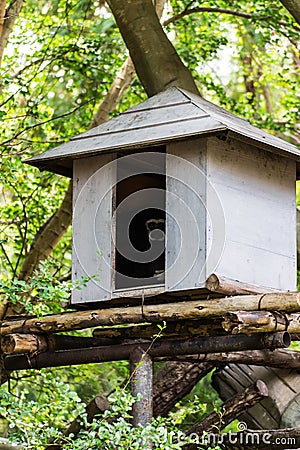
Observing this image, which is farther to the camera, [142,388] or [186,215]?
[142,388]

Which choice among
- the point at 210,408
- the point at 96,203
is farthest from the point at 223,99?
the point at 96,203

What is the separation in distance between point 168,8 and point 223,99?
1.39 m

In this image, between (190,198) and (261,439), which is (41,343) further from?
(261,439)

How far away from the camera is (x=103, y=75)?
26.9 ft

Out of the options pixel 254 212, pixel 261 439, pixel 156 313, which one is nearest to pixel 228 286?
pixel 156 313

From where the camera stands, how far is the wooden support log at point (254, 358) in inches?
217

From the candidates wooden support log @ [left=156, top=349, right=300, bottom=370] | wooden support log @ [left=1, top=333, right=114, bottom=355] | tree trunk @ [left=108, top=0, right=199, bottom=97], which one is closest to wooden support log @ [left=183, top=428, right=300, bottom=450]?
wooden support log @ [left=156, top=349, right=300, bottom=370]

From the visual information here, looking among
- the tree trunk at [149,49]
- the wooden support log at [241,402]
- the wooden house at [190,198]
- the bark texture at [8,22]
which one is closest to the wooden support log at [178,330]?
the wooden house at [190,198]

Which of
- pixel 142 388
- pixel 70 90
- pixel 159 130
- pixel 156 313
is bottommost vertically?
pixel 142 388

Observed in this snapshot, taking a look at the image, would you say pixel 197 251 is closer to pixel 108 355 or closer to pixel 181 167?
pixel 181 167

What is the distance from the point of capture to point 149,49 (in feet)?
21.4

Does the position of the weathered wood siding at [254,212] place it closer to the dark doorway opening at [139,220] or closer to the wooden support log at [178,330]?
the wooden support log at [178,330]

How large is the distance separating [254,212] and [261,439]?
168cm

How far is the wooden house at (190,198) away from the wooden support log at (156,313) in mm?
91
